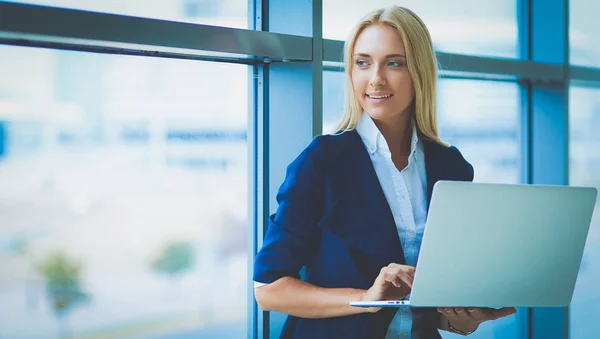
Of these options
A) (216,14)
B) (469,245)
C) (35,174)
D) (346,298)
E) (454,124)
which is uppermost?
(216,14)

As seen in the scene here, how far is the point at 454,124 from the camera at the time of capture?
10.4 ft

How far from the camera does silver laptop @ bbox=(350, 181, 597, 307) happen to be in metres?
1.42

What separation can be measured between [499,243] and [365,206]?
1.05ft

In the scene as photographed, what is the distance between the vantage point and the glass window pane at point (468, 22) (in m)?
2.96

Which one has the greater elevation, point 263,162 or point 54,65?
point 54,65

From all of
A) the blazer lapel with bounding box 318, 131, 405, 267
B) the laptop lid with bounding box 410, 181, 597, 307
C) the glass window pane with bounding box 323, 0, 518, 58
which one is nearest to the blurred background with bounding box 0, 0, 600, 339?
the glass window pane with bounding box 323, 0, 518, 58

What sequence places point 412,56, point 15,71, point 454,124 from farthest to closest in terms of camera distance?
point 454,124
point 15,71
point 412,56

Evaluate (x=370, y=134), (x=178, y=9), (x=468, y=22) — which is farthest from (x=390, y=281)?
(x=468, y=22)

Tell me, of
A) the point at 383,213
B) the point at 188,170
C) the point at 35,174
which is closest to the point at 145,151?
the point at 188,170

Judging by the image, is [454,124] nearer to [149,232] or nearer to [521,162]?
[521,162]

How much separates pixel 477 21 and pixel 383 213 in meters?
1.81

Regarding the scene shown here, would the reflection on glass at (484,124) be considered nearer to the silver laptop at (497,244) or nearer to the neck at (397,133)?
the neck at (397,133)

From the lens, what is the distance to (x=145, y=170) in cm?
218

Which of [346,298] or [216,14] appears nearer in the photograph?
[346,298]
